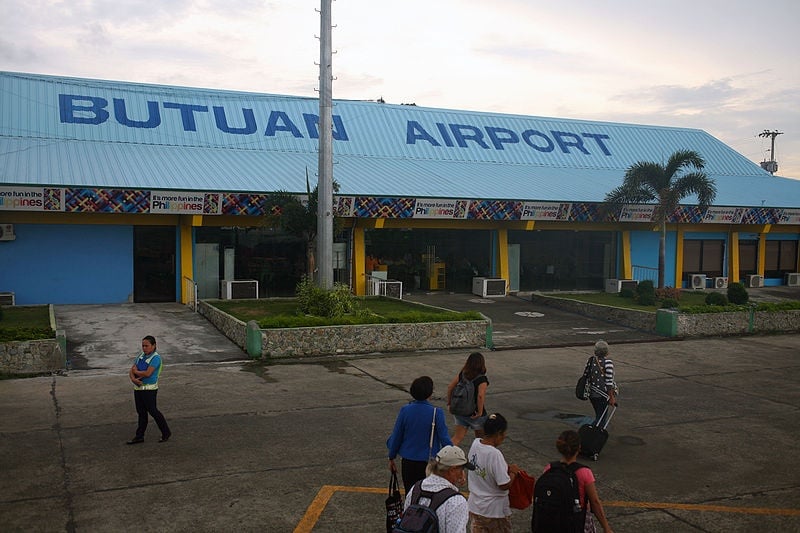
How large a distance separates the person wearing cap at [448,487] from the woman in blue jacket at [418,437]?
55.4 inches

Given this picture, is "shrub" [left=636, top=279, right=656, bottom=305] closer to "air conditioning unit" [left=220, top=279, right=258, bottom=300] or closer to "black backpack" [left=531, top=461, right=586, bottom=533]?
"air conditioning unit" [left=220, top=279, right=258, bottom=300]

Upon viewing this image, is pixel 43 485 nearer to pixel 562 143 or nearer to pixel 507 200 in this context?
pixel 507 200

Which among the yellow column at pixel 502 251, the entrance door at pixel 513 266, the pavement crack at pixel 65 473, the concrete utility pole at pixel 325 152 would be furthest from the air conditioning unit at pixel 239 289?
the pavement crack at pixel 65 473

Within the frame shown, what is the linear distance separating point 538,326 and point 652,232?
1361cm

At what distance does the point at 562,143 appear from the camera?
36.7 metres

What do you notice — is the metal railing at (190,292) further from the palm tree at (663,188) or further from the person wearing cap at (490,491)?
the person wearing cap at (490,491)

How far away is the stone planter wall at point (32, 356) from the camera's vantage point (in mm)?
14461

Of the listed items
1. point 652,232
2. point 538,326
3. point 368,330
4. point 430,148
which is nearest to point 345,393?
point 368,330

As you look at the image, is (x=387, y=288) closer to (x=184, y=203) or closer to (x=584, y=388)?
(x=184, y=203)

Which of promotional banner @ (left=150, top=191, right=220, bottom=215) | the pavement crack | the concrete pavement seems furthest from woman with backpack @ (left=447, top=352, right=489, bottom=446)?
promotional banner @ (left=150, top=191, right=220, bottom=215)

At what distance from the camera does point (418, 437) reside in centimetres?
659

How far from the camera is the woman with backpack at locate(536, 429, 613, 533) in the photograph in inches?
210

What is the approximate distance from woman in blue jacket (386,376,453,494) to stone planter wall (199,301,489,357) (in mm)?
10488

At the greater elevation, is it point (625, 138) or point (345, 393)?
point (625, 138)
